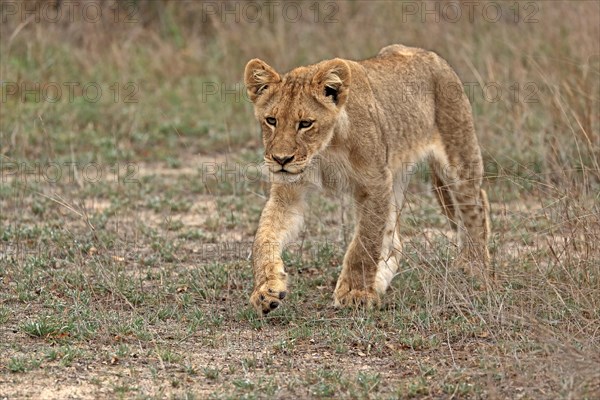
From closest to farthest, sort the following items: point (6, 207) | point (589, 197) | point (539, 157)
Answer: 1. point (589, 197)
2. point (6, 207)
3. point (539, 157)

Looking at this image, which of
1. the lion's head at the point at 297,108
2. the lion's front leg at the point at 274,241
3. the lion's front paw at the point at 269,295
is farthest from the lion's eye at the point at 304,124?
the lion's front paw at the point at 269,295

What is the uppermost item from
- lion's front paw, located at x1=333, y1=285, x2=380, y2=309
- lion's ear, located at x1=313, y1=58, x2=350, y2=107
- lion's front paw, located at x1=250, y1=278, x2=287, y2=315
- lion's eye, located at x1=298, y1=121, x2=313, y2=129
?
lion's ear, located at x1=313, y1=58, x2=350, y2=107

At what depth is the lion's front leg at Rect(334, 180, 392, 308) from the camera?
20.1ft

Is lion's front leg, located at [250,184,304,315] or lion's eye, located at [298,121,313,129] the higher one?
lion's eye, located at [298,121,313,129]

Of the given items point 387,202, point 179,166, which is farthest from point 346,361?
point 179,166

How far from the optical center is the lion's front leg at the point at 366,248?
242 inches

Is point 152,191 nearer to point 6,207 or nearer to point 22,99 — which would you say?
point 6,207

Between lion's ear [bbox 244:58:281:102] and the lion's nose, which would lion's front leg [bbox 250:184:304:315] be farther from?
lion's ear [bbox 244:58:281:102]

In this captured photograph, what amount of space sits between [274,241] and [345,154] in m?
0.61

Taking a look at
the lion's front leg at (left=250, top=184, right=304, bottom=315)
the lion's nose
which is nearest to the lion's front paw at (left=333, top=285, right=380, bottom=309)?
the lion's front leg at (left=250, top=184, right=304, bottom=315)

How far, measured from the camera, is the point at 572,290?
17.5 feet

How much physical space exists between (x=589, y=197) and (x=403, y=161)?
107 centimetres

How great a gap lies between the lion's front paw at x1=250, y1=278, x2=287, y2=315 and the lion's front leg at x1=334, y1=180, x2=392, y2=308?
581 mm

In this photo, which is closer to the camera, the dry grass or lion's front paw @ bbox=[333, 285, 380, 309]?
the dry grass
